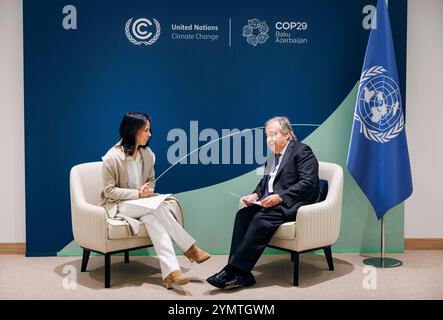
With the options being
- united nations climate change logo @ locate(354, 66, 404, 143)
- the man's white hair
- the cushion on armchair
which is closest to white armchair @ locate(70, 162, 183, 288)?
the man's white hair

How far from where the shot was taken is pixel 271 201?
184 inches

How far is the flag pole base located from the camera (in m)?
5.21

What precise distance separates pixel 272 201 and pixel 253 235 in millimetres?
306

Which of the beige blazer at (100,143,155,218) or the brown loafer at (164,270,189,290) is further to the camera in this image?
the beige blazer at (100,143,155,218)

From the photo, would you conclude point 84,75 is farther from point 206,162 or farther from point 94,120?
point 206,162

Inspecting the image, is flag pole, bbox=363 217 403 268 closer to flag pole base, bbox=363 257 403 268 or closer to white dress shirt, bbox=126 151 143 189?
flag pole base, bbox=363 257 403 268

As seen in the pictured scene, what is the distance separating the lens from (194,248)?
4754 millimetres

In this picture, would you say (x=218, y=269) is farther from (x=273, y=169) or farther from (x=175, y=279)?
(x=273, y=169)

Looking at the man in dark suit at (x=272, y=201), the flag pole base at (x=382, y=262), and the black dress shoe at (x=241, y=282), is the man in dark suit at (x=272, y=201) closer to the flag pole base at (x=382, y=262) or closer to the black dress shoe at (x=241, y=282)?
the black dress shoe at (x=241, y=282)

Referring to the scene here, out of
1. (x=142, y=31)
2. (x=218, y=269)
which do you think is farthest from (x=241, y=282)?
(x=142, y=31)

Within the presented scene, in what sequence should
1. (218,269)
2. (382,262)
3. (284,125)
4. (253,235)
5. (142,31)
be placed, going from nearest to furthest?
(253,235)
(284,125)
(218,269)
(382,262)
(142,31)

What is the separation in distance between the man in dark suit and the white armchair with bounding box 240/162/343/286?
11cm

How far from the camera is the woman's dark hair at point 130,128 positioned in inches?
189

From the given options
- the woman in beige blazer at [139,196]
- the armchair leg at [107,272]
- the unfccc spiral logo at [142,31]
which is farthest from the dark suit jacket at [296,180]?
the unfccc spiral logo at [142,31]
